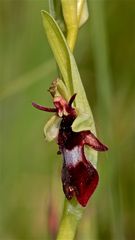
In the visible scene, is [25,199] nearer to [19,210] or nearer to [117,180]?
[19,210]

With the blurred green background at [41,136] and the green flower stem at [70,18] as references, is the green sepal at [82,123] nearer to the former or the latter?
the green flower stem at [70,18]

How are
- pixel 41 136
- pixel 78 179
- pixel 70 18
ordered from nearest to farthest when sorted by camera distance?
1. pixel 78 179
2. pixel 70 18
3. pixel 41 136

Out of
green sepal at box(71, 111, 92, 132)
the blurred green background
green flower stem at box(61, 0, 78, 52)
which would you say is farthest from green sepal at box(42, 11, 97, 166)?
the blurred green background

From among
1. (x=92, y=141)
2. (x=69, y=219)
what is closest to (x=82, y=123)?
(x=92, y=141)

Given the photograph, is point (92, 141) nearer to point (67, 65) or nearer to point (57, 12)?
point (67, 65)

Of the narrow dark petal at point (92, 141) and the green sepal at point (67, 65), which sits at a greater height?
the green sepal at point (67, 65)

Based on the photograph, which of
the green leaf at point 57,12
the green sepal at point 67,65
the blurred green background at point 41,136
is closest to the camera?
the green sepal at point 67,65

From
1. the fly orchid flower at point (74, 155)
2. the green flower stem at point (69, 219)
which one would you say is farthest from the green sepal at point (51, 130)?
the green flower stem at point (69, 219)

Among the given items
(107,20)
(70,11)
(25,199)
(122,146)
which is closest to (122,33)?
(107,20)
